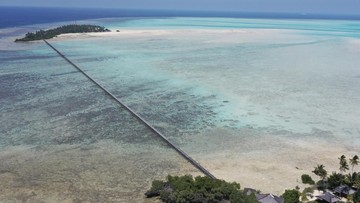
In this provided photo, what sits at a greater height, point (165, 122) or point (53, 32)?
point (53, 32)

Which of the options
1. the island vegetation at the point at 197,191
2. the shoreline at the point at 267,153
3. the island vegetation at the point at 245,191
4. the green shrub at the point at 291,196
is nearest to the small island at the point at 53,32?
the shoreline at the point at 267,153

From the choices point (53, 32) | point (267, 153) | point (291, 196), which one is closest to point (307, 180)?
point (291, 196)

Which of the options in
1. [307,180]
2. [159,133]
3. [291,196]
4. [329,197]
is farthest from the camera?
[159,133]

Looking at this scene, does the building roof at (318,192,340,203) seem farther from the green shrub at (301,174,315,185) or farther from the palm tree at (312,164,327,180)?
the green shrub at (301,174,315,185)

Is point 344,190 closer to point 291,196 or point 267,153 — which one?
point 291,196

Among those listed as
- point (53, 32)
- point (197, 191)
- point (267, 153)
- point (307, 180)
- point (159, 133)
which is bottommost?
point (307, 180)

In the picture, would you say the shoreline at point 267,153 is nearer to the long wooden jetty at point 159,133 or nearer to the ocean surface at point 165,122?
the ocean surface at point 165,122

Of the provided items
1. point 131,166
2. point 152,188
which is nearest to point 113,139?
point 131,166

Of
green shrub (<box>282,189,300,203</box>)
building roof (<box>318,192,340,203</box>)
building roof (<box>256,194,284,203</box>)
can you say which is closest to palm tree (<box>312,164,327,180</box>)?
building roof (<box>318,192,340,203</box>)

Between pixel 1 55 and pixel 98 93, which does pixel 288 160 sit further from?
pixel 1 55
